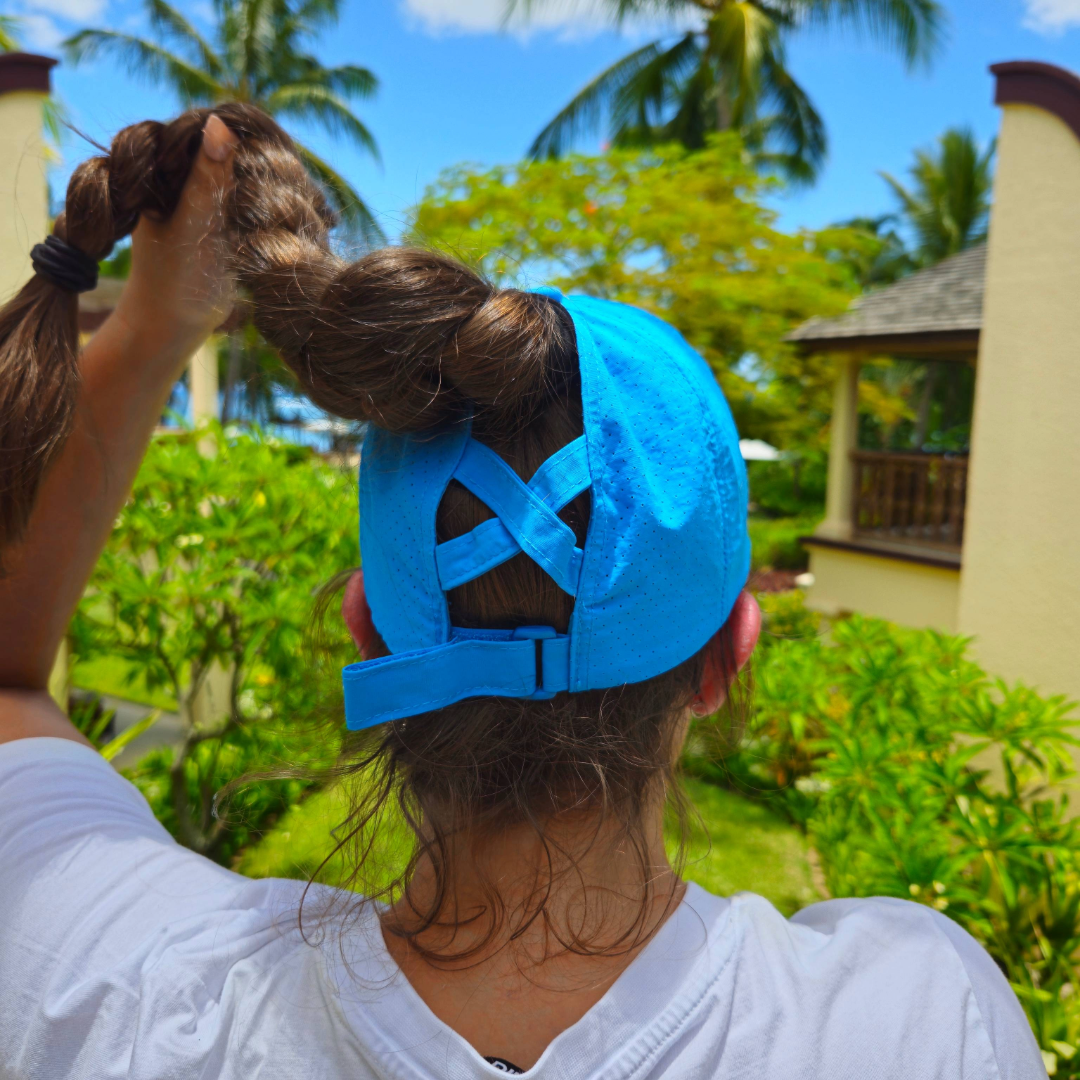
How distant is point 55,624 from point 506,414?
0.83 m

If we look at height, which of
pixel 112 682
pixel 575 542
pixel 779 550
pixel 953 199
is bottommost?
pixel 112 682

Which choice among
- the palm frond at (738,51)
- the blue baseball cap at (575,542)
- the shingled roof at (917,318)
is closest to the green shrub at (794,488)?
the palm frond at (738,51)

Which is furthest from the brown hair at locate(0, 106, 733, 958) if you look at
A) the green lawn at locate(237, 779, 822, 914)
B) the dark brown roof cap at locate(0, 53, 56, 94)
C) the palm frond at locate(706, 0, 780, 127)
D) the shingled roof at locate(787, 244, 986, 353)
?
the palm frond at locate(706, 0, 780, 127)

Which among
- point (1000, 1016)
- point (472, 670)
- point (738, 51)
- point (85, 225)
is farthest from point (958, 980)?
Answer: point (738, 51)

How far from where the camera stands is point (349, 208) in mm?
995

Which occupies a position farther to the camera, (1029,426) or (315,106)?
(315,106)

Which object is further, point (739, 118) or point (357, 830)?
point (739, 118)

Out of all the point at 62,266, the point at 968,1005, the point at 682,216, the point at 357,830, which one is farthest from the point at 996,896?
the point at 682,216

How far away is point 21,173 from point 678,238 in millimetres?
7639

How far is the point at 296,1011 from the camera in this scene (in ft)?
2.44

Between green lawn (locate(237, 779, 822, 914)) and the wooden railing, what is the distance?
15.6 ft

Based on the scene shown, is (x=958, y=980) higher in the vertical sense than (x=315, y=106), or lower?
lower

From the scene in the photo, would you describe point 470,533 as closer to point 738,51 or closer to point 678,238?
point 678,238

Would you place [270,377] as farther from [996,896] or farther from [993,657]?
[993,657]
